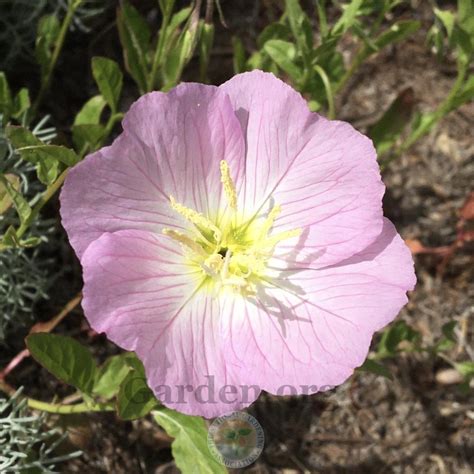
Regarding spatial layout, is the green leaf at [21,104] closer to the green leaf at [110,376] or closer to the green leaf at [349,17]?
the green leaf at [110,376]

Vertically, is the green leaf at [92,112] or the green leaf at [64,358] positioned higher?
the green leaf at [92,112]

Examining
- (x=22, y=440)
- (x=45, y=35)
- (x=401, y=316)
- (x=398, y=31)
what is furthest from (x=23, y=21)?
(x=401, y=316)

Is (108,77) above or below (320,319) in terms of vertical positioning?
above

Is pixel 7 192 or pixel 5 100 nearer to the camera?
pixel 7 192

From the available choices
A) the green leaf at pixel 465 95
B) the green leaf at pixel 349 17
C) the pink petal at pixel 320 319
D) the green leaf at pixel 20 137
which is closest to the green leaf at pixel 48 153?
the green leaf at pixel 20 137

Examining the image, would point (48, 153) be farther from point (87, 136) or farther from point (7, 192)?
point (87, 136)

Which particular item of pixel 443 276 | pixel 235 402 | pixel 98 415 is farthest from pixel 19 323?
pixel 443 276

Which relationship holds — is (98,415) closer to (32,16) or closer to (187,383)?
(187,383)
